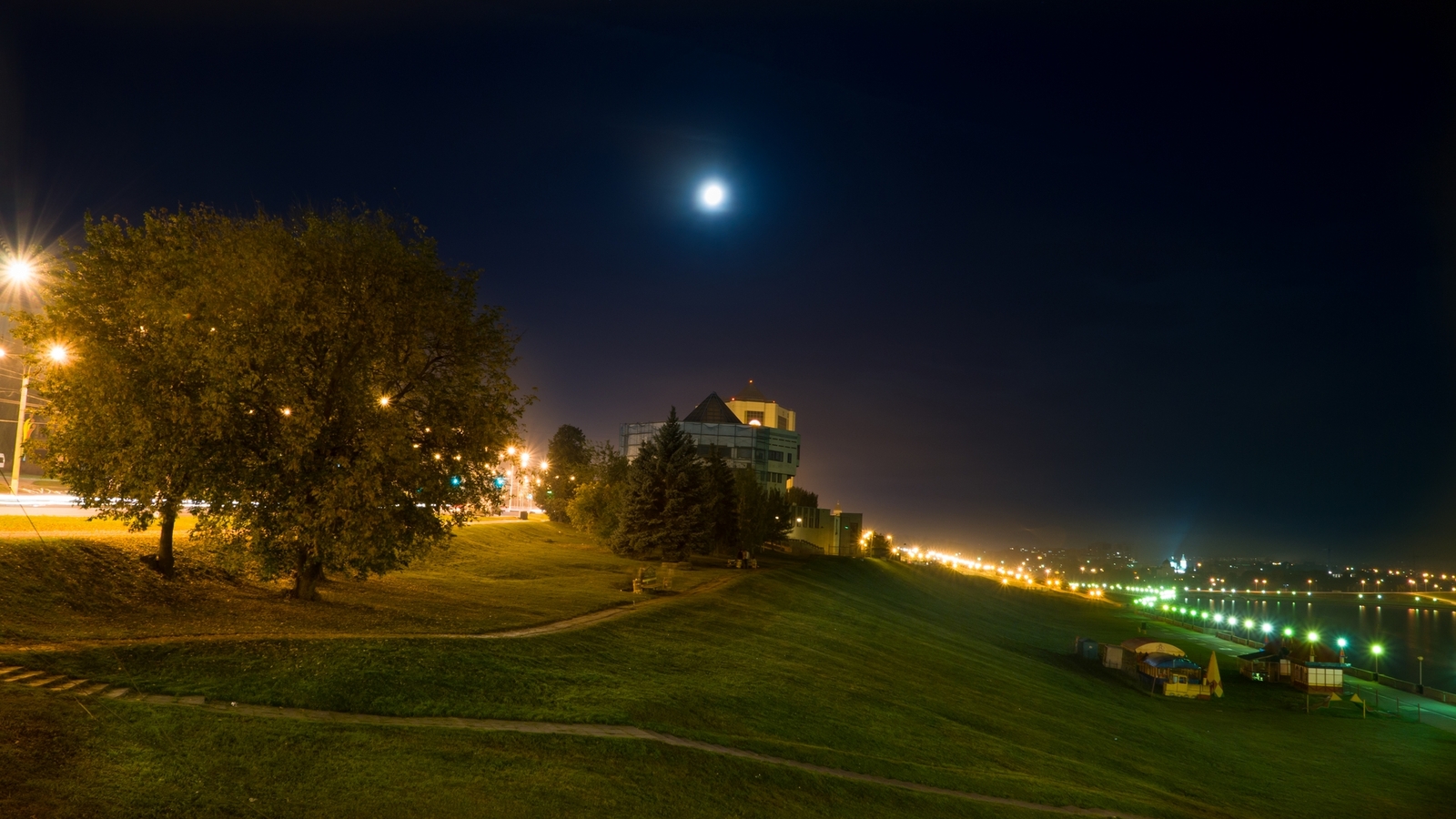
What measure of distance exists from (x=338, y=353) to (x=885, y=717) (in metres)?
19.5

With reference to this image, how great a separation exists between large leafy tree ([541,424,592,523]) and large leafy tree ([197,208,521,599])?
3714 centimetres

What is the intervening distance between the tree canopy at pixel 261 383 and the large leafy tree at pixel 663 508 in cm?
2759

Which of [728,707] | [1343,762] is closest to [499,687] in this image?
[728,707]

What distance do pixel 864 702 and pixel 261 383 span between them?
65.7 ft

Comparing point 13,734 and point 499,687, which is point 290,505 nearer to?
point 499,687

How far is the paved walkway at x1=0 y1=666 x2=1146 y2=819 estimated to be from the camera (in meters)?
13.3

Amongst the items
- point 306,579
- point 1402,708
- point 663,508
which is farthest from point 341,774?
point 1402,708

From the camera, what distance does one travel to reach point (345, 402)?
23.7 metres

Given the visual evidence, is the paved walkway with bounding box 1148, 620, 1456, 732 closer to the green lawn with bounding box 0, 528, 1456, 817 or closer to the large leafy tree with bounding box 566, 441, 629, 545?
the green lawn with bounding box 0, 528, 1456, 817

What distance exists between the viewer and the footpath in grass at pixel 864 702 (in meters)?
16.3

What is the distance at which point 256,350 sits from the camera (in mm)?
22391

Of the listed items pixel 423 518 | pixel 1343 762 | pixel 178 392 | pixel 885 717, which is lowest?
pixel 1343 762

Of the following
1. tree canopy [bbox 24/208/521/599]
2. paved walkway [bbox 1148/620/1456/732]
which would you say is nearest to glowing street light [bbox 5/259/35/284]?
tree canopy [bbox 24/208/521/599]

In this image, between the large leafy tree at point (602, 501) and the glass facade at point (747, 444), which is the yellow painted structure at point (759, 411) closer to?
the glass facade at point (747, 444)
